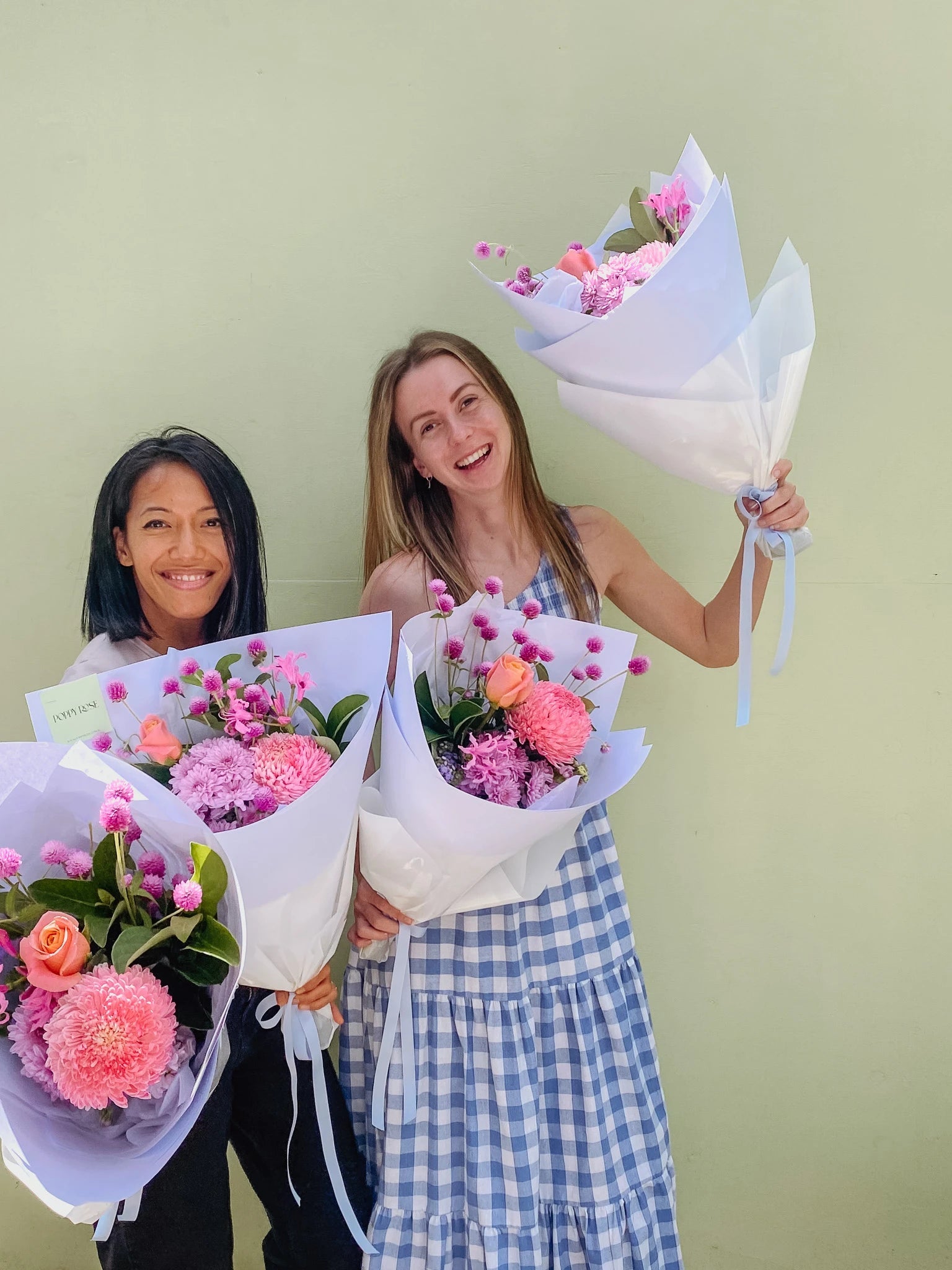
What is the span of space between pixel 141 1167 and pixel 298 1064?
0.52 metres

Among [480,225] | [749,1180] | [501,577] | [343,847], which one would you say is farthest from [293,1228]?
[480,225]

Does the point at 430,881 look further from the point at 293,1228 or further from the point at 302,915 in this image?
the point at 293,1228

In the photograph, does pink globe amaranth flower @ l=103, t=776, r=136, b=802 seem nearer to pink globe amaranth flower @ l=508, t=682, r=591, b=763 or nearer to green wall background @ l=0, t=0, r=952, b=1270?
pink globe amaranth flower @ l=508, t=682, r=591, b=763

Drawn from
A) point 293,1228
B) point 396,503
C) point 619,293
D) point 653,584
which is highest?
point 619,293

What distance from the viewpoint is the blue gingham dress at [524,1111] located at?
1280 millimetres

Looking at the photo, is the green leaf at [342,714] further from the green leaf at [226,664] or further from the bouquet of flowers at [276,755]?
the green leaf at [226,664]

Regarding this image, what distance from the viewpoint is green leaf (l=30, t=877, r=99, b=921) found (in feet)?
2.94

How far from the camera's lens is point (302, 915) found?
42.7 inches

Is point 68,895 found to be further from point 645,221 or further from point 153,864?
point 645,221

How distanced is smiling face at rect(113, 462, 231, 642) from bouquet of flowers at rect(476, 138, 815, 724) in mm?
550

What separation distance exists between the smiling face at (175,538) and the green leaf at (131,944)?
59cm

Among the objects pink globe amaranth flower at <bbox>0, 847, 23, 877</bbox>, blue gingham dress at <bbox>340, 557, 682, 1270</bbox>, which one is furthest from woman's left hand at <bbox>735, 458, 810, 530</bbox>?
pink globe amaranth flower at <bbox>0, 847, 23, 877</bbox>

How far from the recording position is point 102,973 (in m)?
0.84

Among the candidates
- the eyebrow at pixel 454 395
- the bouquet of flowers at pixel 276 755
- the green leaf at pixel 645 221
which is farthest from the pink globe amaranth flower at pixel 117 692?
the green leaf at pixel 645 221
